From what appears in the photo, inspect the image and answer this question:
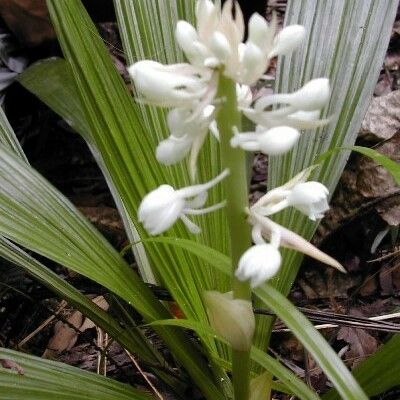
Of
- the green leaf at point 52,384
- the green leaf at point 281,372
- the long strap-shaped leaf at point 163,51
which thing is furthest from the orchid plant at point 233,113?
the long strap-shaped leaf at point 163,51

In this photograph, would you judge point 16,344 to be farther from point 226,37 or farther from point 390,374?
point 226,37

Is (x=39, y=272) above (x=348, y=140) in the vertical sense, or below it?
below

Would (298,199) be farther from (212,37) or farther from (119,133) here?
(119,133)

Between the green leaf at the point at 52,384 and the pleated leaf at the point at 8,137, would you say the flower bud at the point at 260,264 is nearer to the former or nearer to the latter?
the green leaf at the point at 52,384

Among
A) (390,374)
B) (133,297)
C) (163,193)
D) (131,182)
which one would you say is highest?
(131,182)

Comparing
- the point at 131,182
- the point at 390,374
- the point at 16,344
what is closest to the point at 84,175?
the point at 16,344

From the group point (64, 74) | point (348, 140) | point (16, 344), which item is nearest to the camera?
point (348, 140)

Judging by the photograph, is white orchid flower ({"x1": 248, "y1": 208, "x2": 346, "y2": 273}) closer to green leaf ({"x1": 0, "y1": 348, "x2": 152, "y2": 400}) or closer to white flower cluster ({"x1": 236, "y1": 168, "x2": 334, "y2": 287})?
white flower cluster ({"x1": 236, "y1": 168, "x2": 334, "y2": 287})
